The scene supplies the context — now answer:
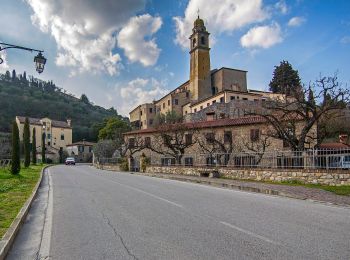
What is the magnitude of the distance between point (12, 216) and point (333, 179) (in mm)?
14239

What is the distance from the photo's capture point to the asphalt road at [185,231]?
5.57m

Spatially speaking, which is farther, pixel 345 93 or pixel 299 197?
pixel 345 93

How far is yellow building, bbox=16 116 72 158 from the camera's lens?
9581 centimetres

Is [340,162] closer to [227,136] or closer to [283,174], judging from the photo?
[283,174]

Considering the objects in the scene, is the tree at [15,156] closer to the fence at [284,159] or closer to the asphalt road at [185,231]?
the fence at [284,159]

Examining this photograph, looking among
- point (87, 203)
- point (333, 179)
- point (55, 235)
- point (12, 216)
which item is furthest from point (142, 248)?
point (333, 179)

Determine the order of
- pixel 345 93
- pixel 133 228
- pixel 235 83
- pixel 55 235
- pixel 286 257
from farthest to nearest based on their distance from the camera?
pixel 235 83, pixel 345 93, pixel 133 228, pixel 55 235, pixel 286 257

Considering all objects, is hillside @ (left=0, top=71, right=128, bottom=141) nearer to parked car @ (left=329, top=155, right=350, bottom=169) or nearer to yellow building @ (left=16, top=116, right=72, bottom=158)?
yellow building @ (left=16, top=116, right=72, bottom=158)

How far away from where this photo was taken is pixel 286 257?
17.1 ft

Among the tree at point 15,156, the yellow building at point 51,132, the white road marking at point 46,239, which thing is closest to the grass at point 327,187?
the white road marking at point 46,239

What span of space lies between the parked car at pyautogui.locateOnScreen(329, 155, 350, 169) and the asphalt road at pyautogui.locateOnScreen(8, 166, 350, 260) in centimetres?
655

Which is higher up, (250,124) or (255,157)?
(250,124)

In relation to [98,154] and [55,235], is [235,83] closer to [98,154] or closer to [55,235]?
[98,154]

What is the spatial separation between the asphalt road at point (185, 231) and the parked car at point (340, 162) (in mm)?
6549
